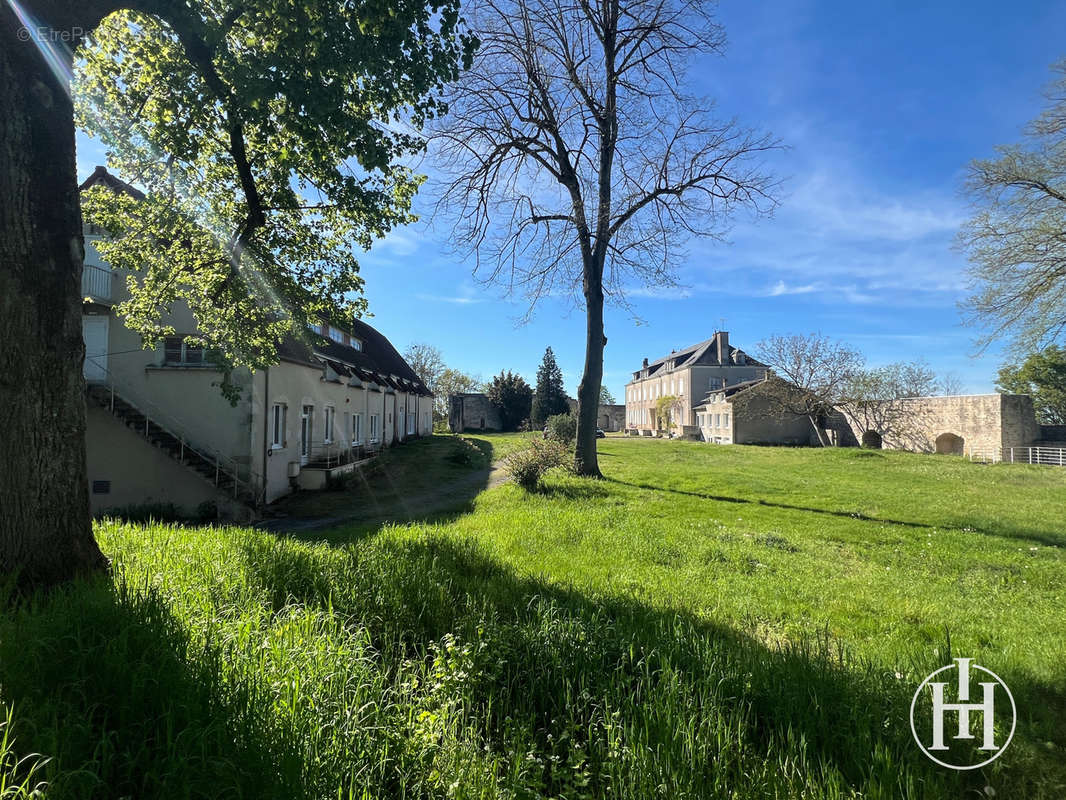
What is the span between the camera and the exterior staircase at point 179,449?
13.3 m

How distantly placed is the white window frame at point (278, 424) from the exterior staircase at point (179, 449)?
5.19 ft

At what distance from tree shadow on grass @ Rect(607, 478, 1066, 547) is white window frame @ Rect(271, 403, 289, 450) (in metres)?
11.3

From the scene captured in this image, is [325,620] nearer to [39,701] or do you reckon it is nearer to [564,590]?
[39,701]

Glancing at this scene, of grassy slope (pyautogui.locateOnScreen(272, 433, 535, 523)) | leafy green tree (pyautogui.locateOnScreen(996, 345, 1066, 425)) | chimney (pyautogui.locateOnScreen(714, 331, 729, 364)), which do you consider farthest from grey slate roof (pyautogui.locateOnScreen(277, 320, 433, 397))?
leafy green tree (pyautogui.locateOnScreen(996, 345, 1066, 425))

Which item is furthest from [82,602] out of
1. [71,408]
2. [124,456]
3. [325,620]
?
[124,456]

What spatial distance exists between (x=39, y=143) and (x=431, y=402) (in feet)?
128

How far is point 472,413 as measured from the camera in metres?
54.8

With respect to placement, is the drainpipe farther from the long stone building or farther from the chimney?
the chimney

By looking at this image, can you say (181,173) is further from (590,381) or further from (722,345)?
(722,345)

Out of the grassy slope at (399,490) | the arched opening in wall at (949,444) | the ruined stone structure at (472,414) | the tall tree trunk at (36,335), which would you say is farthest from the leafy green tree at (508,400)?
the tall tree trunk at (36,335)

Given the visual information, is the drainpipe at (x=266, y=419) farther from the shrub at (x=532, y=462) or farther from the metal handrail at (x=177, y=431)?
the shrub at (x=532, y=462)

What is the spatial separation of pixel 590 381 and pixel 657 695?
12.8 meters

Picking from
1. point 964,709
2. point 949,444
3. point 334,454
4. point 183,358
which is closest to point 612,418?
point 949,444

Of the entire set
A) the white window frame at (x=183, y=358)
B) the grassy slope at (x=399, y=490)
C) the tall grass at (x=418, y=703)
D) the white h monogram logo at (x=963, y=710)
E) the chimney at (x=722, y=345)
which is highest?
the chimney at (x=722, y=345)
